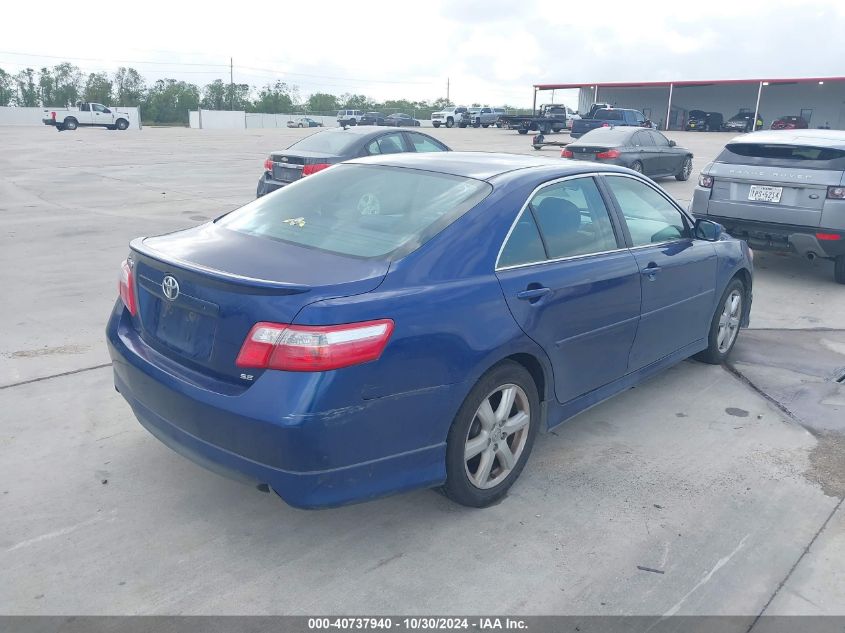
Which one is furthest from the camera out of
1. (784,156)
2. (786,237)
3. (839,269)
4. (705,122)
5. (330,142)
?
(705,122)

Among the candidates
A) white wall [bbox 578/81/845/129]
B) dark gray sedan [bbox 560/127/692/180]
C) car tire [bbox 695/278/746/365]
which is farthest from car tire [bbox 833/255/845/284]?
white wall [bbox 578/81/845/129]

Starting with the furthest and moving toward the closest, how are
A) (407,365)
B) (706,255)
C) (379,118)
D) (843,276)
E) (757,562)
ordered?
1. (379,118)
2. (843,276)
3. (706,255)
4. (757,562)
5. (407,365)

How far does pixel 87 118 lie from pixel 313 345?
5296 cm

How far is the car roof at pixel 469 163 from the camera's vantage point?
391 centimetres

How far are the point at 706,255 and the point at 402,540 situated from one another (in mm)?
2988

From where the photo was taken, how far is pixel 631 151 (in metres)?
16.6

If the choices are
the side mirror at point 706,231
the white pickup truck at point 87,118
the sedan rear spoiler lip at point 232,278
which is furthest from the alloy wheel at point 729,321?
the white pickup truck at point 87,118

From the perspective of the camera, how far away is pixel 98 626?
8.87ft

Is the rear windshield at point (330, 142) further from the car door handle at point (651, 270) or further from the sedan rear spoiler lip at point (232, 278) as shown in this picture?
the sedan rear spoiler lip at point (232, 278)

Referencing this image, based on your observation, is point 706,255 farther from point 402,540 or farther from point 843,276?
point 843,276

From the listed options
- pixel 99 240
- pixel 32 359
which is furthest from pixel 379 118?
pixel 32 359

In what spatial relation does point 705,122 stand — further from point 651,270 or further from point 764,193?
point 651,270

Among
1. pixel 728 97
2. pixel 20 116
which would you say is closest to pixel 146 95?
pixel 20 116

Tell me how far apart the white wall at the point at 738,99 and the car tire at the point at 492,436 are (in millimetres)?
61245
